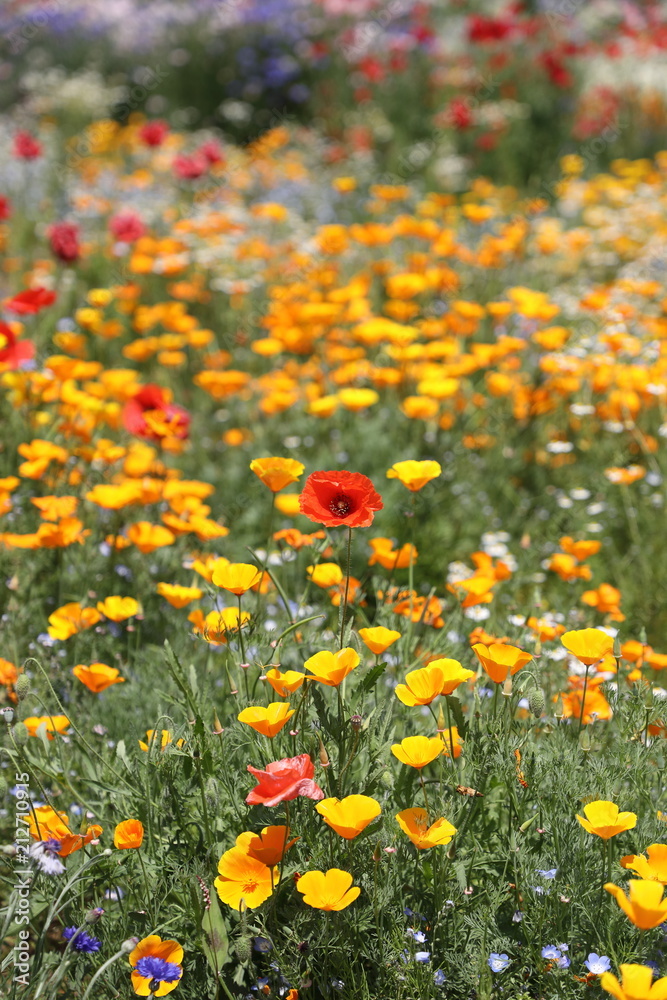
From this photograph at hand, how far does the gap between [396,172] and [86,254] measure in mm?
3228

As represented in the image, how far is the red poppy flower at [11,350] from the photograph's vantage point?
2.54 meters

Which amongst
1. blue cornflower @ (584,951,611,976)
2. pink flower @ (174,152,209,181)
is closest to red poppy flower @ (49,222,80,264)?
pink flower @ (174,152,209,181)

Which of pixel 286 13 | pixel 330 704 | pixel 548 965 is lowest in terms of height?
pixel 548 965

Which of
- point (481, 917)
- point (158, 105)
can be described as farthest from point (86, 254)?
point (158, 105)

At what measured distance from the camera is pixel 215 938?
1376 millimetres

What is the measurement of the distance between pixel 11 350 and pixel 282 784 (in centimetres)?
186

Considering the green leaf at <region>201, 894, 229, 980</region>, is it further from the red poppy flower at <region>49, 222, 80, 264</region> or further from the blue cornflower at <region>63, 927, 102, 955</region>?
the red poppy flower at <region>49, 222, 80, 264</region>

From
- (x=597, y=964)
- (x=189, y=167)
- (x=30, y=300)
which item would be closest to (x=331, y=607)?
(x=597, y=964)

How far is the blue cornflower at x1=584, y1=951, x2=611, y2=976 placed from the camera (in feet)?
4.35

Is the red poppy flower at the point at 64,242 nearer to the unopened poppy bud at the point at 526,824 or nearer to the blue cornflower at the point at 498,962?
the unopened poppy bud at the point at 526,824

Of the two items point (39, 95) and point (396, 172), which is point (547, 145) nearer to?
point (396, 172)

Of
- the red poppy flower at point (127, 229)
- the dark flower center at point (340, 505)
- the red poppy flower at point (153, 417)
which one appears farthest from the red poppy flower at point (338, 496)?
the red poppy flower at point (127, 229)

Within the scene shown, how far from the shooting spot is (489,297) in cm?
461

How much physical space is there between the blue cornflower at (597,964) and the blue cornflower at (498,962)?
0.13 m
